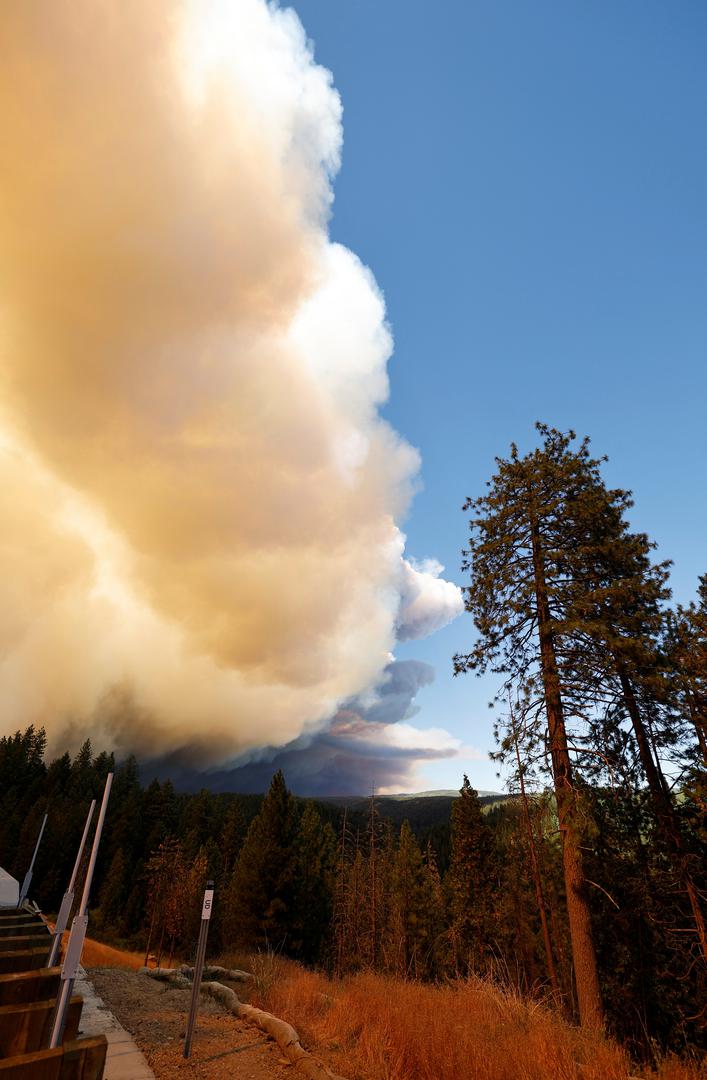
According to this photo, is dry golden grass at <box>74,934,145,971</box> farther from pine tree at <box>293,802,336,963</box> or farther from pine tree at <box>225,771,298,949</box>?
pine tree at <box>293,802,336,963</box>

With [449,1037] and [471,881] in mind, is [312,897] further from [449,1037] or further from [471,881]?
[449,1037]

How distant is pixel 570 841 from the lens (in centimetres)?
1170

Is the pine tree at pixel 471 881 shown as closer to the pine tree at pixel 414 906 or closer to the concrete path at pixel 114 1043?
the pine tree at pixel 414 906

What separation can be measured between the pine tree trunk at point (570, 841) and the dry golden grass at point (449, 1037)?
9.47 feet

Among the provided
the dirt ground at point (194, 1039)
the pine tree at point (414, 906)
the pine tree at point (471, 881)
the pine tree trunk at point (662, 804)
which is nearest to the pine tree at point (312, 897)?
the pine tree at point (414, 906)

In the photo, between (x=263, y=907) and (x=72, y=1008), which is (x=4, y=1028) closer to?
(x=72, y=1008)

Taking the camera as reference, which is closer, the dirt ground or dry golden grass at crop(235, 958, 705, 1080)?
dry golden grass at crop(235, 958, 705, 1080)

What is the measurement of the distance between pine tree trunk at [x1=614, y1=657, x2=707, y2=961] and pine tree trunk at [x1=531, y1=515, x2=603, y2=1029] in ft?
5.80

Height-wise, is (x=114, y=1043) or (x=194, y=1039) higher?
(x=114, y=1043)

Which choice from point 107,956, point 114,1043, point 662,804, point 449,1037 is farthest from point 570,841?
point 107,956

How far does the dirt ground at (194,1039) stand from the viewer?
23.3 ft

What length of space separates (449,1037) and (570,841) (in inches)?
236

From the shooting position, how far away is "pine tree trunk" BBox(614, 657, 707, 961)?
12977 mm

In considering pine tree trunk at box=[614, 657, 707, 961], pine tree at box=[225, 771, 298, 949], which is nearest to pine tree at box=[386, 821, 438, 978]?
pine tree at box=[225, 771, 298, 949]
